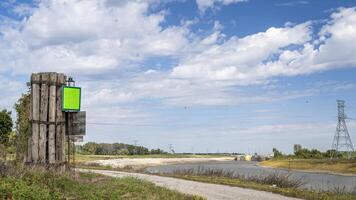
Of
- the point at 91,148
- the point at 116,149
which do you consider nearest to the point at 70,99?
the point at 91,148

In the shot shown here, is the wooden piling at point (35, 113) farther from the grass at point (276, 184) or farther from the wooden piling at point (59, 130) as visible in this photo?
the grass at point (276, 184)

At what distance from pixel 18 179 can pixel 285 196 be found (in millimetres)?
10255

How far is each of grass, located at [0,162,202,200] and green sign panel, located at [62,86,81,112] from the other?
4.23m

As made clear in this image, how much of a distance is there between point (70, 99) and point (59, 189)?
6850 millimetres

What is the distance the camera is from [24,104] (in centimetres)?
3222

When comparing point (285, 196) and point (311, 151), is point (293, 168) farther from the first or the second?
point (285, 196)

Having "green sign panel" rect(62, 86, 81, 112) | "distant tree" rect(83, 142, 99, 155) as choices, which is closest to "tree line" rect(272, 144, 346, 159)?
"distant tree" rect(83, 142, 99, 155)

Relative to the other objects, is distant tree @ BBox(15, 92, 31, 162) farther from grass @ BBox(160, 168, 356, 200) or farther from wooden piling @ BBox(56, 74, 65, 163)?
grass @ BBox(160, 168, 356, 200)

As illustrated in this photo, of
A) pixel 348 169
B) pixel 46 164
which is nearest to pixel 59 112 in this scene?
pixel 46 164

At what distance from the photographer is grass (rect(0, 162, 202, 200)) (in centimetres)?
1366

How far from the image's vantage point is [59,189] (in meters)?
15.8

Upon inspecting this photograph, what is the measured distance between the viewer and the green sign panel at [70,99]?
21956 mm

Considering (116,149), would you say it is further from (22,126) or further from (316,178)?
(22,126)

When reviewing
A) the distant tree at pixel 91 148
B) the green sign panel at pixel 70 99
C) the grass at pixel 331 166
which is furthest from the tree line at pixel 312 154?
the green sign panel at pixel 70 99
